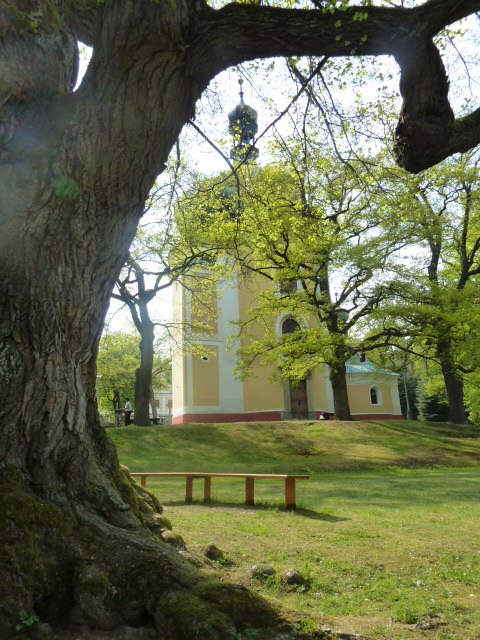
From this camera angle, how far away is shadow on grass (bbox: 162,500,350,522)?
6.74 m

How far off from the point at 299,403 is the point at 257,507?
73.9 feet

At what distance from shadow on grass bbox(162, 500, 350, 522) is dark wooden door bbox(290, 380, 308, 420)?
70.3ft

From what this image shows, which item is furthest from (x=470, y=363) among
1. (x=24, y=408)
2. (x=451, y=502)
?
(x=24, y=408)

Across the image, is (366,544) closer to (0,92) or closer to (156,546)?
(156,546)

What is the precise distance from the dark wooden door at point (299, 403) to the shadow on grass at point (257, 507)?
70.3 feet

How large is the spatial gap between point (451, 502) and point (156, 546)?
6.58 m

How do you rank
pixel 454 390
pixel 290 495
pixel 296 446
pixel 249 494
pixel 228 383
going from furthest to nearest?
1. pixel 228 383
2. pixel 454 390
3. pixel 296 446
4. pixel 249 494
5. pixel 290 495

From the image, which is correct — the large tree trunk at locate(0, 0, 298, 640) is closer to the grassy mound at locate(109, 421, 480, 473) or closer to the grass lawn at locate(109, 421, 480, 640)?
the grass lawn at locate(109, 421, 480, 640)

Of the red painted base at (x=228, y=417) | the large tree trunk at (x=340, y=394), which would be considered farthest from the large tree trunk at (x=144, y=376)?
the large tree trunk at (x=340, y=394)

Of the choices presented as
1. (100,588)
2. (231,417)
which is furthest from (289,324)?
(100,588)

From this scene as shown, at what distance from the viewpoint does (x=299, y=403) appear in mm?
30078

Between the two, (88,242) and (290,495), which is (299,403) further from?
(88,242)

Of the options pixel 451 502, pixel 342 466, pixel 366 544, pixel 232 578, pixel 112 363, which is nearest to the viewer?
pixel 232 578

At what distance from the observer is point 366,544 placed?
16.6ft
